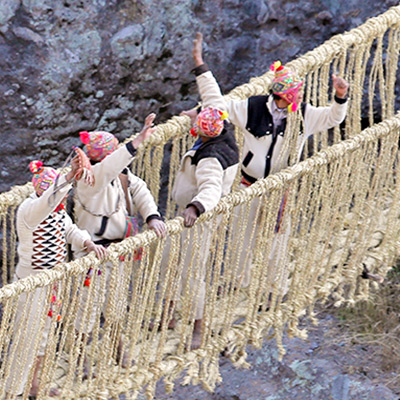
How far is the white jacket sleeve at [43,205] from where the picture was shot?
3621 millimetres

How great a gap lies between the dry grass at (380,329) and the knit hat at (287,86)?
168cm

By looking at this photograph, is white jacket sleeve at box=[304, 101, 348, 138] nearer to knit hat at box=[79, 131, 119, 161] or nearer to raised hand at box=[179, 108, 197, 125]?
raised hand at box=[179, 108, 197, 125]

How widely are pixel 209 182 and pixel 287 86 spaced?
62 centimetres

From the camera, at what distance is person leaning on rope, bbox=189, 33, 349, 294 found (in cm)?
437

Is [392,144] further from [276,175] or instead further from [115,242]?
[115,242]

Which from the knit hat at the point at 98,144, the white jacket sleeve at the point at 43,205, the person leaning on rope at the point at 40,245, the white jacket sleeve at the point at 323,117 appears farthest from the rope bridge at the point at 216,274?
the knit hat at the point at 98,144

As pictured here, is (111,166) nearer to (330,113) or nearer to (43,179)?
(43,179)

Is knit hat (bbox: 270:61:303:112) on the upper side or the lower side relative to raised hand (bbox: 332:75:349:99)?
lower

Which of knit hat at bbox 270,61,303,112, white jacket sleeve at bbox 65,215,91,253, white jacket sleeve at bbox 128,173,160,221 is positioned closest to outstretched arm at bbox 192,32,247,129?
knit hat at bbox 270,61,303,112

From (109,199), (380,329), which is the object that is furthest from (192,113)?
(380,329)

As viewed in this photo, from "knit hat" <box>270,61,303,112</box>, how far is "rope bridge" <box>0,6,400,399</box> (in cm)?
8

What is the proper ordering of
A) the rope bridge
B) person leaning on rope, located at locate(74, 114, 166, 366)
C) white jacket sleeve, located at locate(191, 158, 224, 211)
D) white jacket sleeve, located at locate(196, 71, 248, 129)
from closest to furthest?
the rope bridge < person leaning on rope, located at locate(74, 114, 166, 366) < white jacket sleeve, located at locate(191, 158, 224, 211) < white jacket sleeve, located at locate(196, 71, 248, 129)

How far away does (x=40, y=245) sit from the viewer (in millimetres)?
3824

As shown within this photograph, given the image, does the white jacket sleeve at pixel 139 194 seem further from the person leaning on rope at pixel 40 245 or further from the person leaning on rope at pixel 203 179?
the person leaning on rope at pixel 40 245
